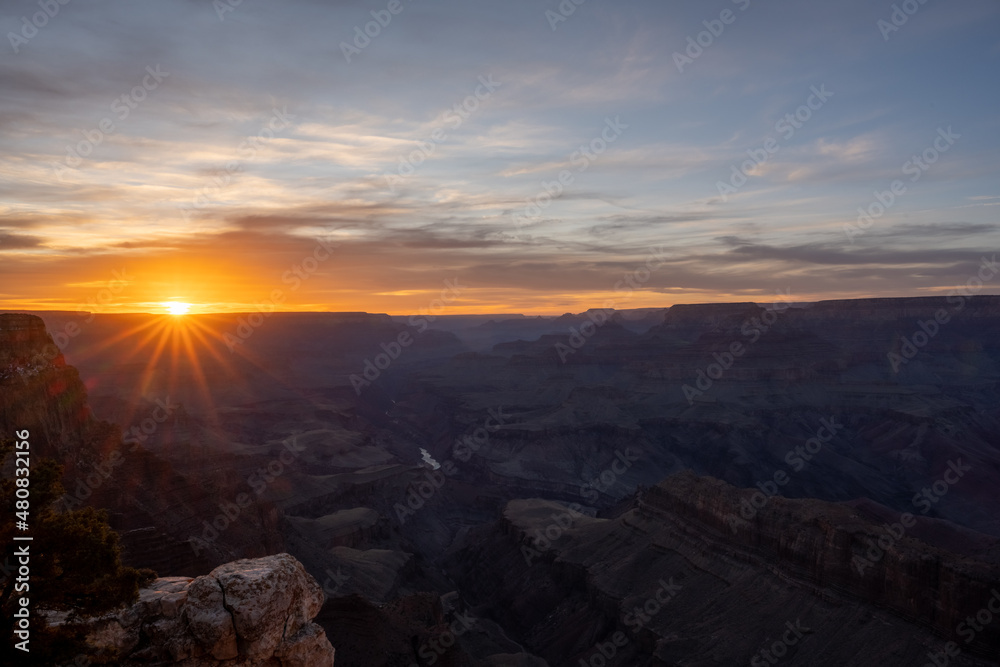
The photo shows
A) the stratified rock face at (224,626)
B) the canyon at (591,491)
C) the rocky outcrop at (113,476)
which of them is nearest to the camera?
the stratified rock face at (224,626)

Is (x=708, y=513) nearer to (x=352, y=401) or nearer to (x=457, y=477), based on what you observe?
(x=457, y=477)

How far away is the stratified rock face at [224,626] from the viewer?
1350 cm

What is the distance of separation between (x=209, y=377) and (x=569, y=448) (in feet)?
334

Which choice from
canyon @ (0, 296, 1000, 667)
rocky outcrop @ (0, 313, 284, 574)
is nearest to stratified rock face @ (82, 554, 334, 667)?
canyon @ (0, 296, 1000, 667)

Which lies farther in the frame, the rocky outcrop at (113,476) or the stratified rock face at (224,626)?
the rocky outcrop at (113,476)

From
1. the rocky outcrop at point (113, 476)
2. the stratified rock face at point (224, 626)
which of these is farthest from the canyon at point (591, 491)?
the stratified rock face at point (224, 626)

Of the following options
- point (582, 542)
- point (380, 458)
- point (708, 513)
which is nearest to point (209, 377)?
point (380, 458)

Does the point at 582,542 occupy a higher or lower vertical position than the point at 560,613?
higher

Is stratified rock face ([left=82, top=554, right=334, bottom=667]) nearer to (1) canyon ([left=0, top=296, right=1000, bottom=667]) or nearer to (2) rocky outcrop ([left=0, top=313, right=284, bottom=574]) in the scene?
(1) canyon ([left=0, top=296, right=1000, bottom=667])

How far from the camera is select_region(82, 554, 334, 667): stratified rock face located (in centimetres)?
1350

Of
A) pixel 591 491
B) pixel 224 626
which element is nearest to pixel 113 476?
pixel 224 626

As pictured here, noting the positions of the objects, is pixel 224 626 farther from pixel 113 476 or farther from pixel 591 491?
pixel 591 491

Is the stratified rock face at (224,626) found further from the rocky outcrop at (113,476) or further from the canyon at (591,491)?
the rocky outcrop at (113,476)

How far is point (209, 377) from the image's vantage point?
179625 millimetres
